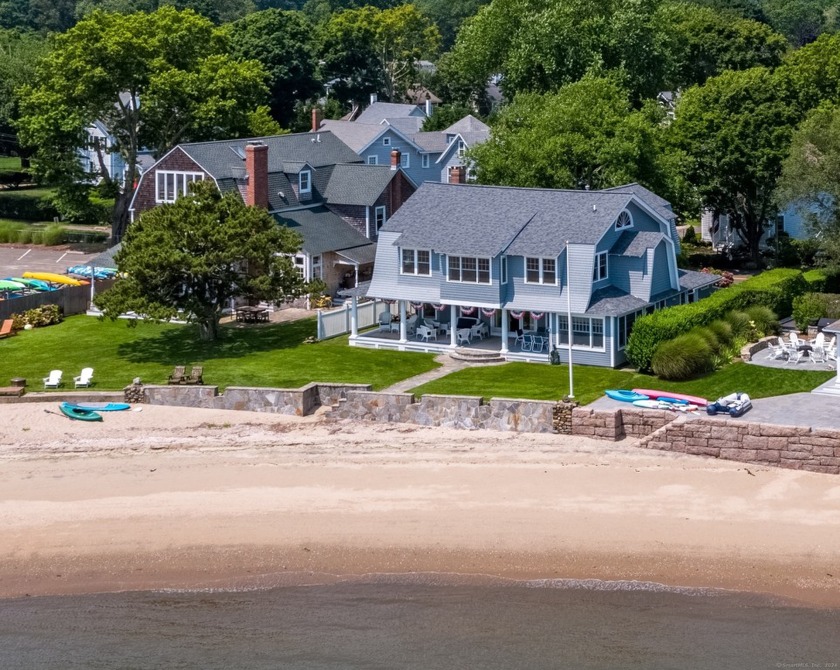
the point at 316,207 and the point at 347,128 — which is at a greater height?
the point at 347,128

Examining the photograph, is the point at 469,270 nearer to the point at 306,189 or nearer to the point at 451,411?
the point at 451,411

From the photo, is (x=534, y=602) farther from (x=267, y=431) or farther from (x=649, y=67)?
(x=649, y=67)

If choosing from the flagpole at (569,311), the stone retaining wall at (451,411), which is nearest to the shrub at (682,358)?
the flagpole at (569,311)

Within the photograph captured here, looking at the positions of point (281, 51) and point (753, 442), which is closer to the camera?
point (753, 442)

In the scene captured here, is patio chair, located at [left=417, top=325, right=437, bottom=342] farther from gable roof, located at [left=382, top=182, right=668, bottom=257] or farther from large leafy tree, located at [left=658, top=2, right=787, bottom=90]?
large leafy tree, located at [left=658, top=2, right=787, bottom=90]

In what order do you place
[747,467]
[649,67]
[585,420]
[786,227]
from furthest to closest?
[649,67] → [786,227] → [585,420] → [747,467]

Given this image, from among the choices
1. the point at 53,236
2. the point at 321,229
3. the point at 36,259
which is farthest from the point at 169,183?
the point at 53,236

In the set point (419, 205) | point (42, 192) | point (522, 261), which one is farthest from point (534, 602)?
point (42, 192)
